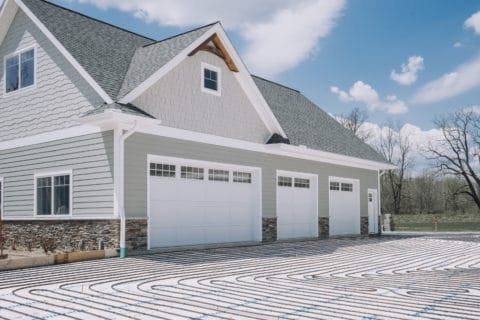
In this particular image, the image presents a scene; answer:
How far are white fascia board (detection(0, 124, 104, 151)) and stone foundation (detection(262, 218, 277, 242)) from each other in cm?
659

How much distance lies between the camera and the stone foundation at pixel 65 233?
12.8 meters

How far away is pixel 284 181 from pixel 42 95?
8662 mm

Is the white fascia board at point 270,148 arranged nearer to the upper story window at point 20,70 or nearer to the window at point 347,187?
the window at point 347,187

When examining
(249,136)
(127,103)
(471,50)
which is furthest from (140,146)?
(471,50)

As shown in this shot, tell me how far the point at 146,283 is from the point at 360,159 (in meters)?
15.4

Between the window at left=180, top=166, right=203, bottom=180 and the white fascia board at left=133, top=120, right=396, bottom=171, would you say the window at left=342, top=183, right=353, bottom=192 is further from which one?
the window at left=180, top=166, right=203, bottom=180

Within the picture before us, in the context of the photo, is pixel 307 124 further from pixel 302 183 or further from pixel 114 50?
pixel 114 50

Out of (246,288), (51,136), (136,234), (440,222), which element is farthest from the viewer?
(440,222)

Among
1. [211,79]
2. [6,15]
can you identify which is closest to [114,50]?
[211,79]

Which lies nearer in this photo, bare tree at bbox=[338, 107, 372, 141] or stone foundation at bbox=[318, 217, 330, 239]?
stone foundation at bbox=[318, 217, 330, 239]

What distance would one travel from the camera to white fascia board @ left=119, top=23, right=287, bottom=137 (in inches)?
528

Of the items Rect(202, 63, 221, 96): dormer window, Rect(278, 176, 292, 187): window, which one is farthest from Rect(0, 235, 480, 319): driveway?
Rect(278, 176, 292, 187): window

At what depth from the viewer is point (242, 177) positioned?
55.3 feet

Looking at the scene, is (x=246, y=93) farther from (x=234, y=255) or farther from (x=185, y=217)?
(x=234, y=255)
